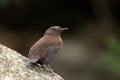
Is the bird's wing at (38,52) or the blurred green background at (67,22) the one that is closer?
the bird's wing at (38,52)

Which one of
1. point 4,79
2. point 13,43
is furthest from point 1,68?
point 13,43

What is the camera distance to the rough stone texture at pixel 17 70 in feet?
24.1

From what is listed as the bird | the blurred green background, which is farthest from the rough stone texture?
the blurred green background

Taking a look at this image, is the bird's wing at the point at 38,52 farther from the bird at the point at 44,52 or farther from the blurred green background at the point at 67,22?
the blurred green background at the point at 67,22

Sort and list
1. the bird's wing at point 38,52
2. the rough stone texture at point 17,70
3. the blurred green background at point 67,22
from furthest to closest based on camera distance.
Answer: the blurred green background at point 67,22, the bird's wing at point 38,52, the rough stone texture at point 17,70

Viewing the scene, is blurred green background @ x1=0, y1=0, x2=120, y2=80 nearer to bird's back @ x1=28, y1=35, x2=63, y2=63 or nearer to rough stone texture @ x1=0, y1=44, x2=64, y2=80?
rough stone texture @ x1=0, y1=44, x2=64, y2=80

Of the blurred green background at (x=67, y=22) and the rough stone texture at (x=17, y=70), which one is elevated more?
the rough stone texture at (x=17, y=70)

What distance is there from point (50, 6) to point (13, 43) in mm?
1818

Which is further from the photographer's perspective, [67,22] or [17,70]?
[67,22]

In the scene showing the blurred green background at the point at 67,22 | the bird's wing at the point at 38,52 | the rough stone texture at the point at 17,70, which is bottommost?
the blurred green background at the point at 67,22

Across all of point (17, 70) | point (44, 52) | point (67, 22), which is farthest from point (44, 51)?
point (67, 22)

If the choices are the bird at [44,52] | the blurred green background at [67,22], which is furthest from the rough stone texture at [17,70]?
the blurred green background at [67,22]

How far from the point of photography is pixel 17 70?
753 centimetres

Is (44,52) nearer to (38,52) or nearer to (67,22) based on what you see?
(38,52)
